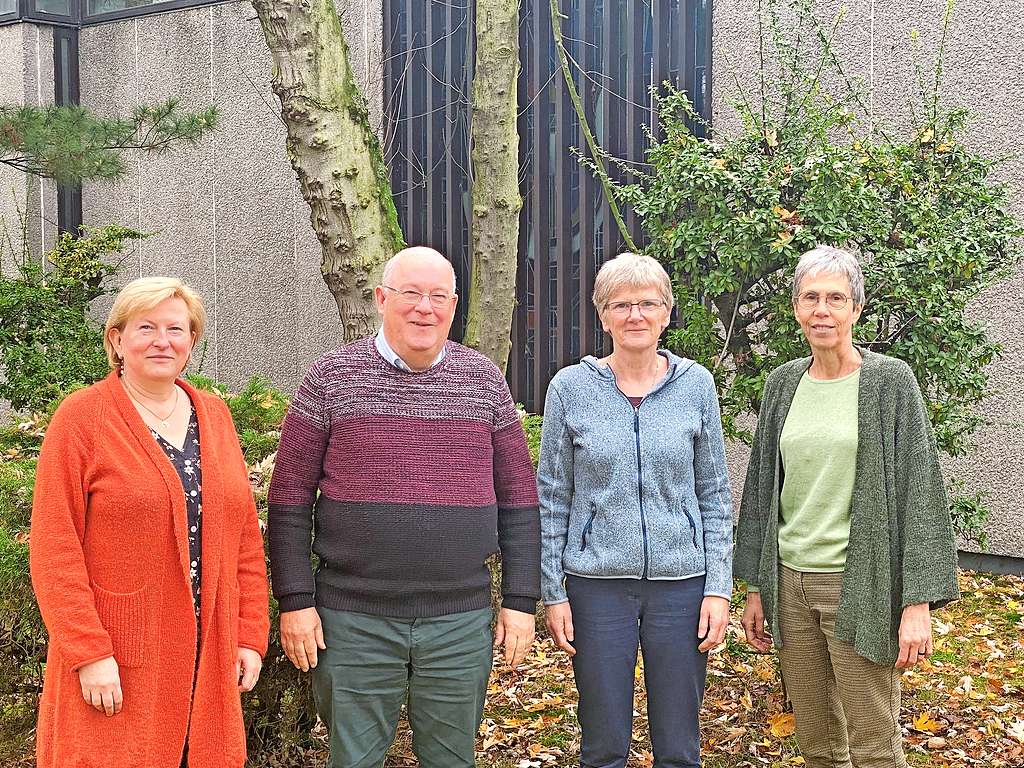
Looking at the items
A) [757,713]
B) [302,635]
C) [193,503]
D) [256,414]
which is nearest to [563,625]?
[302,635]

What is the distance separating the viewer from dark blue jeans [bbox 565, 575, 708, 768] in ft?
10.5

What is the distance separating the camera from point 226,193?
33.9 ft

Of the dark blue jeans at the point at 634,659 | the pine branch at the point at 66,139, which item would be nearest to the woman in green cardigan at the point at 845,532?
the dark blue jeans at the point at 634,659

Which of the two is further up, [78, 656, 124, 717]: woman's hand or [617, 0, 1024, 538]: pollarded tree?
[617, 0, 1024, 538]: pollarded tree

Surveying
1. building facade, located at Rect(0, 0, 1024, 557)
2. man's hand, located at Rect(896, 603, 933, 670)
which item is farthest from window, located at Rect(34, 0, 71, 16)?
man's hand, located at Rect(896, 603, 933, 670)

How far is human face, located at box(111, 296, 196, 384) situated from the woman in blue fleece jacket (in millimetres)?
1121

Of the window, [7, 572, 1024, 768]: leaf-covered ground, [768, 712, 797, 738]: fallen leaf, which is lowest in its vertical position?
[7, 572, 1024, 768]: leaf-covered ground

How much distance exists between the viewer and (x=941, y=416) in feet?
15.6

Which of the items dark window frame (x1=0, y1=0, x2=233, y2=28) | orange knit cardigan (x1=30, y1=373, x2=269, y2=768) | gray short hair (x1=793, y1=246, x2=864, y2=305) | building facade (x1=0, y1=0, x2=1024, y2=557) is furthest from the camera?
dark window frame (x1=0, y1=0, x2=233, y2=28)

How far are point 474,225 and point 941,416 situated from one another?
2.47m

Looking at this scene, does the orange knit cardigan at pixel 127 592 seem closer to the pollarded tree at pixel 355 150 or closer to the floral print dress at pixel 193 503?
the floral print dress at pixel 193 503

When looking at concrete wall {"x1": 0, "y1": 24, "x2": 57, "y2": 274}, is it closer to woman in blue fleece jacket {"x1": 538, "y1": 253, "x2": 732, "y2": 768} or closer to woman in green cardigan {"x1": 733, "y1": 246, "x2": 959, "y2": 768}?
woman in blue fleece jacket {"x1": 538, "y1": 253, "x2": 732, "y2": 768}

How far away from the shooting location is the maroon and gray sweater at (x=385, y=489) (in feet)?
10.0

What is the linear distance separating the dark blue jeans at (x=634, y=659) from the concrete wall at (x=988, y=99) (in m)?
4.45
